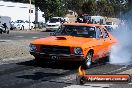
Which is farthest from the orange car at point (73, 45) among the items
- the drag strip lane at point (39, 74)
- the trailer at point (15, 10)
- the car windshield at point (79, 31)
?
the trailer at point (15, 10)

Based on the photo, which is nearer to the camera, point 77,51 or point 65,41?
point 77,51

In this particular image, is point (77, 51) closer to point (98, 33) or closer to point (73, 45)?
point (73, 45)

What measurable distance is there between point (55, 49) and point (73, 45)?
61 cm

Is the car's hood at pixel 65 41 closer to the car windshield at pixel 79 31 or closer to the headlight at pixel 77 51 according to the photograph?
the headlight at pixel 77 51

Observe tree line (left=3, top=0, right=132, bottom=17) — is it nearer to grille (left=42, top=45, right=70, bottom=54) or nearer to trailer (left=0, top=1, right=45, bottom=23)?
trailer (left=0, top=1, right=45, bottom=23)

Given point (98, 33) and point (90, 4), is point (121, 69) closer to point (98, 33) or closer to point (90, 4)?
point (98, 33)

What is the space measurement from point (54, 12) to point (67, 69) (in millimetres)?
58908

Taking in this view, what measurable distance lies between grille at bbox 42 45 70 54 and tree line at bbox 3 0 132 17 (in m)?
23.3

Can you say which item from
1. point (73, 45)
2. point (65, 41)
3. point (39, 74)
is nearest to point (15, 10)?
point (65, 41)

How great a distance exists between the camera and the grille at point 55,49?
41.2ft

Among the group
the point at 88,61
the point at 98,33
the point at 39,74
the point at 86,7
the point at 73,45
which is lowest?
the point at 39,74

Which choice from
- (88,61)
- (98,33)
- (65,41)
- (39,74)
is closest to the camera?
(39,74)

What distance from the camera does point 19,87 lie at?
9.20 m

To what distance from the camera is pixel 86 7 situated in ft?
295
